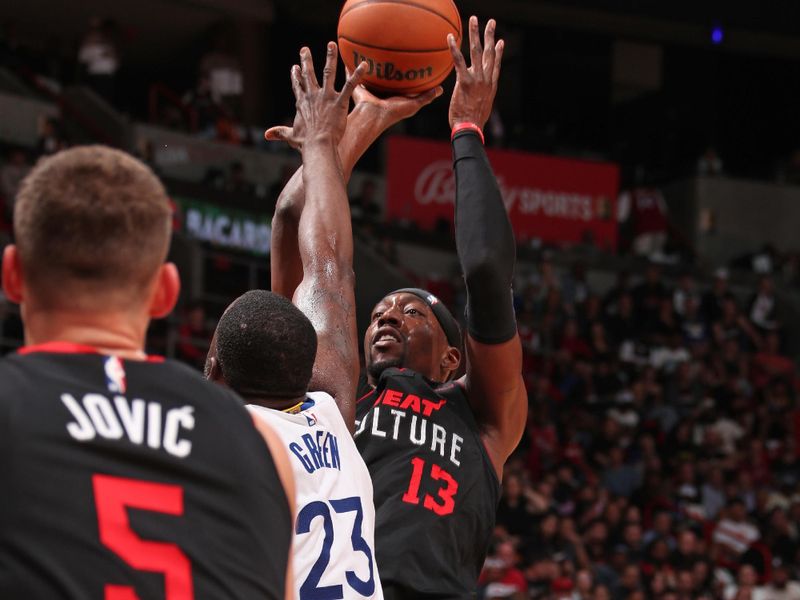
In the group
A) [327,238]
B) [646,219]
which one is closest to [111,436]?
[327,238]

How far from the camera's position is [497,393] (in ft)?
12.8

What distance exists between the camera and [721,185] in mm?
21781

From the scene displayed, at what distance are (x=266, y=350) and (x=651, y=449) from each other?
41.4 feet

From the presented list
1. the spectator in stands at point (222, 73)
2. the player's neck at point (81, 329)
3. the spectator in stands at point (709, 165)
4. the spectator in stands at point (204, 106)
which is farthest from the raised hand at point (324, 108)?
the spectator in stands at point (709, 165)

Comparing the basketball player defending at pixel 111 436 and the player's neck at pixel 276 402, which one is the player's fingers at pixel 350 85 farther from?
the basketball player defending at pixel 111 436

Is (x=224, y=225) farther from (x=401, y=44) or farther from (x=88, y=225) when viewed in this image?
(x=88, y=225)

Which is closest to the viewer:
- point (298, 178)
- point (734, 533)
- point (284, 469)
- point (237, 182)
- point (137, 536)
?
point (137, 536)

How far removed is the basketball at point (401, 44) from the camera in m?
4.23

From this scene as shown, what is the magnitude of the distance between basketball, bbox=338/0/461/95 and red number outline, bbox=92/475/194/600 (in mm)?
2532

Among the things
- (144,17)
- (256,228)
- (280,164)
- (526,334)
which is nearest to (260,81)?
(144,17)

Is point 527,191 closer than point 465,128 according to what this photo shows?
No

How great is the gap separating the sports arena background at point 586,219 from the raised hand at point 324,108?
7.60 metres

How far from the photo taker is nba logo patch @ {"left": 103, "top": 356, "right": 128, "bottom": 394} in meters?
1.94

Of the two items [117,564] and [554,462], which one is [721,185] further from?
[117,564]
